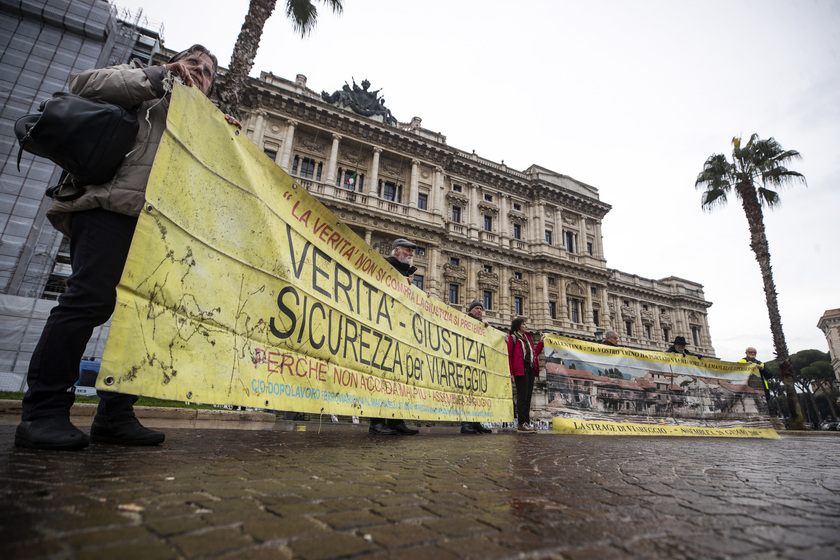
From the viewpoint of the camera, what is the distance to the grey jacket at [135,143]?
76.0 inches

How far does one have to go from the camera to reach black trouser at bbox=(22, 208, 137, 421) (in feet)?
5.85

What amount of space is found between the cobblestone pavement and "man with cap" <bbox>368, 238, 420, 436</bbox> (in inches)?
94.8

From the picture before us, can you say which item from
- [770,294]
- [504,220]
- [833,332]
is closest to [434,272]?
[504,220]

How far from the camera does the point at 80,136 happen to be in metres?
1.83

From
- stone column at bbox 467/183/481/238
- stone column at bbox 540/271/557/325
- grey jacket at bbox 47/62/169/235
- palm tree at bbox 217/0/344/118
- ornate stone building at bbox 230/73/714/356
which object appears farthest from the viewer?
stone column at bbox 467/183/481/238

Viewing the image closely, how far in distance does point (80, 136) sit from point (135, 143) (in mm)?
241

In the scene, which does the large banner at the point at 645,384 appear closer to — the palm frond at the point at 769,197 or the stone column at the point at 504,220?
the palm frond at the point at 769,197

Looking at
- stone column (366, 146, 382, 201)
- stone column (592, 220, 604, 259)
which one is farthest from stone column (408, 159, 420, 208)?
stone column (592, 220, 604, 259)

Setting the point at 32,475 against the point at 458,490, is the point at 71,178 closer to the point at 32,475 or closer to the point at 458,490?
the point at 32,475

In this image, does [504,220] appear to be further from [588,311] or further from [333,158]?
[333,158]

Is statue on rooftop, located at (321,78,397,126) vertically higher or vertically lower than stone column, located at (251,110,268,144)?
higher

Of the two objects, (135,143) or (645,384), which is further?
(645,384)

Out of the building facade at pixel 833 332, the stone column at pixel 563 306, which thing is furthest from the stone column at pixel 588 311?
the building facade at pixel 833 332

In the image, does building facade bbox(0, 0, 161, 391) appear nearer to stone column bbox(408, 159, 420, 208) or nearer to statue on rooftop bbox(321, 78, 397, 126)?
statue on rooftop bbox(321, 78, 397, 126)
